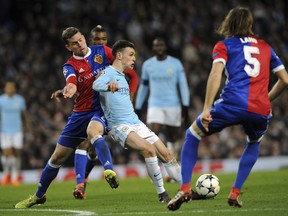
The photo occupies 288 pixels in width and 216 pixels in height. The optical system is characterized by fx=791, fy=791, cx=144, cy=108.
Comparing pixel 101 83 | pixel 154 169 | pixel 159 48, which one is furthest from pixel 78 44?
pixel 159 48

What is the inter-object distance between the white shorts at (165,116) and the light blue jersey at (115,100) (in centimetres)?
522

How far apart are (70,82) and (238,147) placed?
12731 millimetres

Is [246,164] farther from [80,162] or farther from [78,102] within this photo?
[80,162]

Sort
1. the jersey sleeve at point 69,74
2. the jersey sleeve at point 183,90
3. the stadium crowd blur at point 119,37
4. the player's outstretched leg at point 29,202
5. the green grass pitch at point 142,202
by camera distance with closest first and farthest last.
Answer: the green grass pitch at point 142,202 → the jersey sleeve at point 69,74 → the player's outstretched leg at point 29,202 → the jersey sleeve at point 183,90 → the stadium crowd blur at point 119,37

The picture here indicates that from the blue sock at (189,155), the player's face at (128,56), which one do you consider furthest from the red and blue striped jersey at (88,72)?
the blue sock at (189,155)

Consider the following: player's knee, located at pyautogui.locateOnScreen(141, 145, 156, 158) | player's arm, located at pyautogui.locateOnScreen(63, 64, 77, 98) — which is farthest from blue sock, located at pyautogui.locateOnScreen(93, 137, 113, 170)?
player's arm, located at pyautogui.locateOnScreen(63, 64, 77, 98)

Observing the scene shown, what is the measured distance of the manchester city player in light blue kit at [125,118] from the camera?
379 inches

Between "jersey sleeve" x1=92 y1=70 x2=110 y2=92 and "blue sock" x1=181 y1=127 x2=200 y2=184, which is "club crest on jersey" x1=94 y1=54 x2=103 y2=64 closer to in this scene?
"jersey sleeve" x1=92 y1=70 x2=110 y2=92

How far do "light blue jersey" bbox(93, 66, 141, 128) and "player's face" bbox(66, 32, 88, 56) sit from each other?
63 cm

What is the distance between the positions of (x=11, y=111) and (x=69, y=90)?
28.8 ft

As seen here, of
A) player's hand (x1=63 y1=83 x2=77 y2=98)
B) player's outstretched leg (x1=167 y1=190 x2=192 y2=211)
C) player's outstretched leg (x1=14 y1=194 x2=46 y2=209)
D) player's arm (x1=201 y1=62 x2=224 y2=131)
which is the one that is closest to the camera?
player's arm (x1=201 y1=62 x2=224 y2=131)

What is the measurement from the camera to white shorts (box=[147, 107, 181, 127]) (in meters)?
15.3

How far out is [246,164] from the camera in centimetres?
899

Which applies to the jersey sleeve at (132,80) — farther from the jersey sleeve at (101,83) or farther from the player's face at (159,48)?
the player's face at (159,48)
